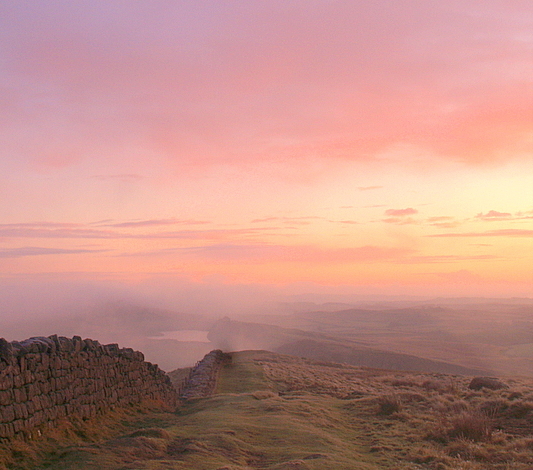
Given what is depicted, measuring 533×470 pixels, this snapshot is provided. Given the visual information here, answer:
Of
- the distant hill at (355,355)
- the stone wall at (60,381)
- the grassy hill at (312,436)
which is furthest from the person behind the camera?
the distant hill at (355,355)

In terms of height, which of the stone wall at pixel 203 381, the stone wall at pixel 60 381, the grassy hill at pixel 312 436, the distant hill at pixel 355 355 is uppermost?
the stone wall at pixel 60 381

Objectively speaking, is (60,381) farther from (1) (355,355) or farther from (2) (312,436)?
(1) (355,355)

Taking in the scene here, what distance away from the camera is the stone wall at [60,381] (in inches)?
397

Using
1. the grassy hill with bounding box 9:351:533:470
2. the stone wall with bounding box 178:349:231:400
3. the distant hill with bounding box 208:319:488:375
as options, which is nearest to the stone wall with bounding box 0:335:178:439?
the grassy hill with bounding box 9:351:533:470

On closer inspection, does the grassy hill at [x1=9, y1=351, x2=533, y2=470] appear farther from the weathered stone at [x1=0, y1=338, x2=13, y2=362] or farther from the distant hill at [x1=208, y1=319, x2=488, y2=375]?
the distant hill at [x1=208, y1=319, x2=488, y2=375]

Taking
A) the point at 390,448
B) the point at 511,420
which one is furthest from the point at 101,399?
the point at 511,420

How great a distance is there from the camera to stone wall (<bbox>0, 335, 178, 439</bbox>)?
33.1 ft

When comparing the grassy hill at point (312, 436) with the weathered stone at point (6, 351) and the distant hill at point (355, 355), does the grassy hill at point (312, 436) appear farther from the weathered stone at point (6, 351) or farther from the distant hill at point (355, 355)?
the distant hill at point (355, 355)

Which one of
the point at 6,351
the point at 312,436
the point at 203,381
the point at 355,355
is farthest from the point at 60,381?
the point at 355,355

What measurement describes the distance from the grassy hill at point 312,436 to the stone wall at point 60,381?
546 millimetres

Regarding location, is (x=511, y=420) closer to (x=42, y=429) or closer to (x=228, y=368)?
(x=42, y=429)

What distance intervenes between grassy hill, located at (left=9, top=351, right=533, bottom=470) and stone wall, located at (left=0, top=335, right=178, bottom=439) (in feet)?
1.79

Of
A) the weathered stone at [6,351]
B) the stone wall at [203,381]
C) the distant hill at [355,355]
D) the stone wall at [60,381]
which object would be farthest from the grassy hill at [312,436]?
the distant hill at [355,355]

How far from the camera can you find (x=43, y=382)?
1122 cm
